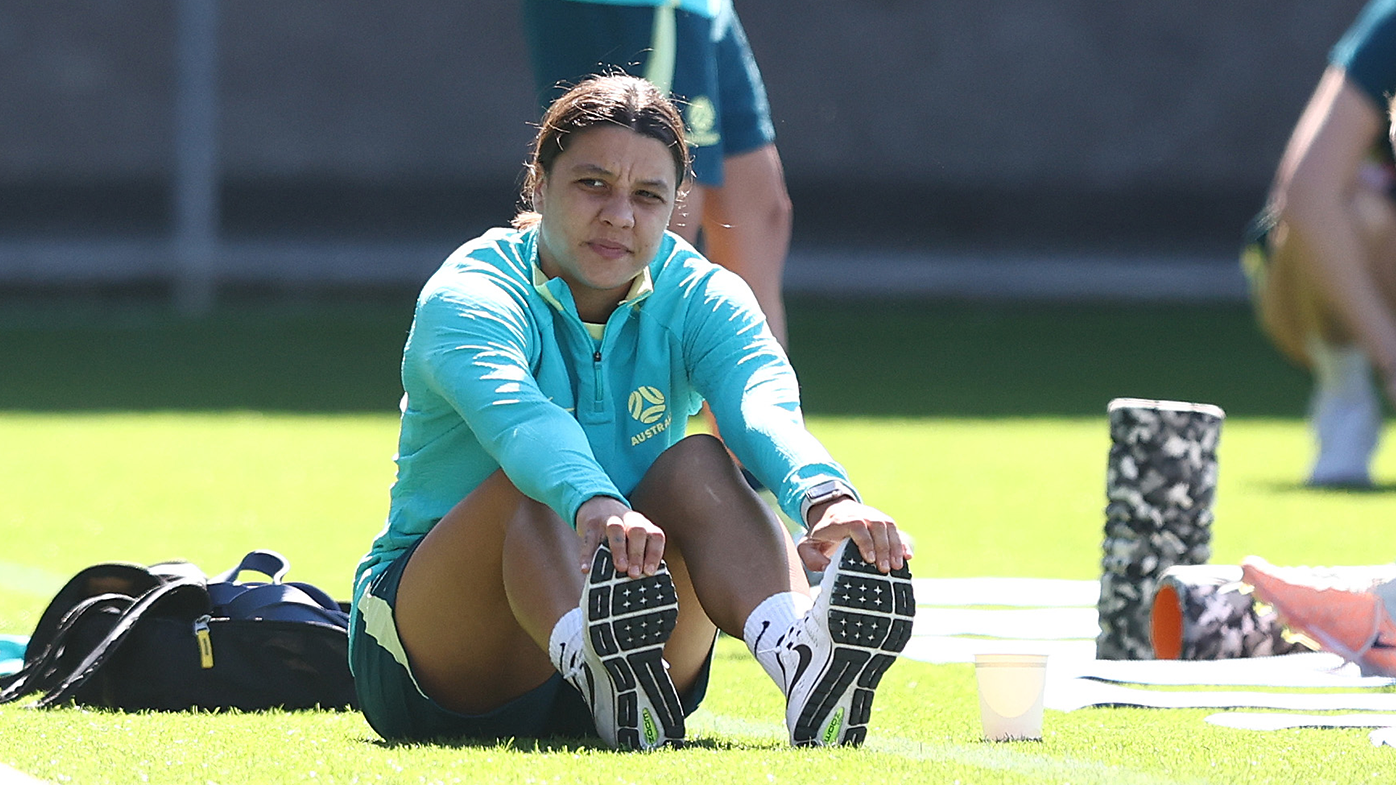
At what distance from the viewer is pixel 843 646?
9.12 ft

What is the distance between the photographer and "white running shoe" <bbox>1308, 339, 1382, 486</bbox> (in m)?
6.93

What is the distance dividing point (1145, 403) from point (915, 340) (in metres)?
8.79

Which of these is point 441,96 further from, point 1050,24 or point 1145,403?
point 1145,403

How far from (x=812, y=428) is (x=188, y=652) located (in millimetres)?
5552

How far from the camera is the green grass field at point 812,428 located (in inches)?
113

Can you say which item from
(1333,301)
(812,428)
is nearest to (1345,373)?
(1333,301)

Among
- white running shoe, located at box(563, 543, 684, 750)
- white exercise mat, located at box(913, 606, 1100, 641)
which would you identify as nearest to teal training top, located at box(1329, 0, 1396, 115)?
white exercise mat, located at box(913, 606, 1100, 641)

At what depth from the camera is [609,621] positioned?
9.00 feet

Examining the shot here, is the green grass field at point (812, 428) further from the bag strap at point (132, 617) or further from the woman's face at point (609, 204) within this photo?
the woman's face at point (609, 204)

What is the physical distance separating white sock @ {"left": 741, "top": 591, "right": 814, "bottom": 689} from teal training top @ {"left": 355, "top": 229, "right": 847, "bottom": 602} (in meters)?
0.15

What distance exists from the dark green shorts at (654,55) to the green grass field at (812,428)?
3.72 feet

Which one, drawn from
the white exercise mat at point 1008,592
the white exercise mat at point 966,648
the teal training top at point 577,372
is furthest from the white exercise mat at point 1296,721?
the white exercise mat at point 1008,592

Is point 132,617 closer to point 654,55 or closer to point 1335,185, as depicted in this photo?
point 654,55

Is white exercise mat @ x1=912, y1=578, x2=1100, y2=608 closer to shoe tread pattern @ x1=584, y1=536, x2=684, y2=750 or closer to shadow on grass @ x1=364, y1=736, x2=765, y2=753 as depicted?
shadow on grass @ x1=364, y1=736, x2=765, y2=753
